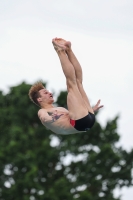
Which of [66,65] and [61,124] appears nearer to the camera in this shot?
[66,65]

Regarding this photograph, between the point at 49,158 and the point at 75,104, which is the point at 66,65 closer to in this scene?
the point at 75,104

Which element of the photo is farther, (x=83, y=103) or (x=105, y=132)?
(x=105, y=132)

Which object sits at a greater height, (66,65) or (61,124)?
(66,65)

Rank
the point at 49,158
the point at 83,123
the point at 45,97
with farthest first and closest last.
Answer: the point at 49,158
the point at 45,97
the point at 83,123

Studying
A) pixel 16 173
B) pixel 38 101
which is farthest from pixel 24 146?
pixel 38 101

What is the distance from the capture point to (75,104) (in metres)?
22.0

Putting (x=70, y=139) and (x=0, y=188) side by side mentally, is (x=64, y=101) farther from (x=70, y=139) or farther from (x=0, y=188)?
(x=0, y=188)

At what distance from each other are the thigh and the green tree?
29741mm

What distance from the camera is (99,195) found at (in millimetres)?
53625

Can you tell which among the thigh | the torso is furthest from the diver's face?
the thigh

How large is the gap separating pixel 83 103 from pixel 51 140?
32254mm

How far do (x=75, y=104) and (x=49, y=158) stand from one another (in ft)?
103

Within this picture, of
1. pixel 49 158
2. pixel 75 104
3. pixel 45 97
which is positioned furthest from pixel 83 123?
pixel 49 158

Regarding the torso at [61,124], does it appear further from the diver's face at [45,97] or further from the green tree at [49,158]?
the green tree at [49,158]
